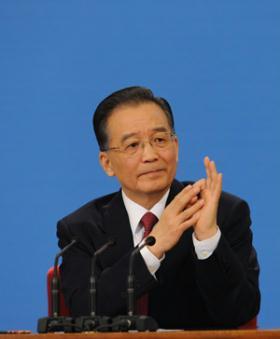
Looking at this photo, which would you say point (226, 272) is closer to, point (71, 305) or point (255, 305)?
point (255, 305)

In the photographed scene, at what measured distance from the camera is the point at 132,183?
9.57 ft

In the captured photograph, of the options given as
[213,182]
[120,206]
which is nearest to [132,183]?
[120,206]

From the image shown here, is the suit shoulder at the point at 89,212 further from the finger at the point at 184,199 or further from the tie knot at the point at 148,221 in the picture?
the finger at the point at 184,199

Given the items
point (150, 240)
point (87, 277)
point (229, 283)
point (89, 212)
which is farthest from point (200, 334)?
point (89, 212)

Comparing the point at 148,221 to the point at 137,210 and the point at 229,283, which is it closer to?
the point at 137,210

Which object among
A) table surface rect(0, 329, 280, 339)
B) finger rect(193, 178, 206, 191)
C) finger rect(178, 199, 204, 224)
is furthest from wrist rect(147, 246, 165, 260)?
table surface rect(0, 329, 280, 339)

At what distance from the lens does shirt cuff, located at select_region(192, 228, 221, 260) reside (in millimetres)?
2619

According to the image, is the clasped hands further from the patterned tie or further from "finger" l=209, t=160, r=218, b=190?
the patterned tie

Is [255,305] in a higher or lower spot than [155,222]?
lower

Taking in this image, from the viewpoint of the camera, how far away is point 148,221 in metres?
2.94

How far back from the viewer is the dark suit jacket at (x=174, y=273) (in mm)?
2672

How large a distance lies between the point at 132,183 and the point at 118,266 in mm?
334

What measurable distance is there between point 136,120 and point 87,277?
533mm

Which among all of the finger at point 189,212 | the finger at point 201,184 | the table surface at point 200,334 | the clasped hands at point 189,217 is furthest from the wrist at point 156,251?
the table surface at point 200,334
